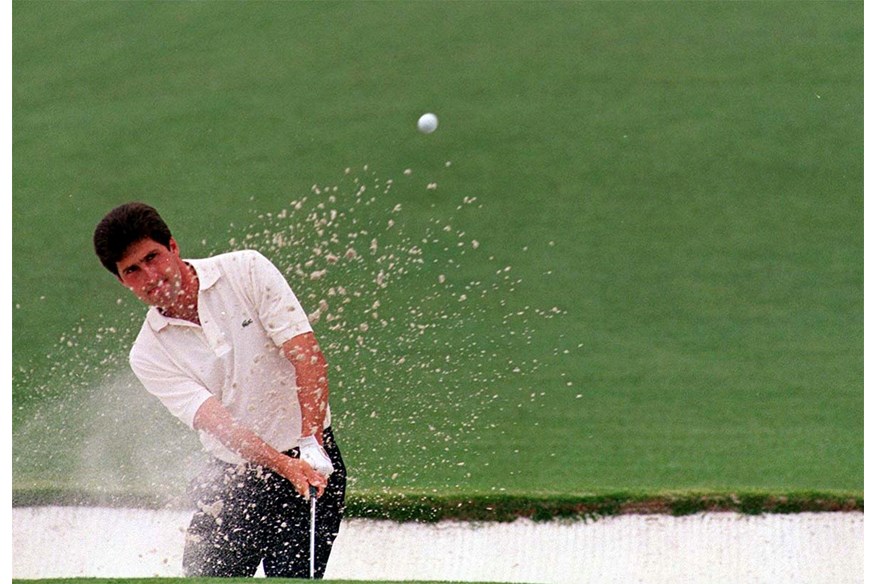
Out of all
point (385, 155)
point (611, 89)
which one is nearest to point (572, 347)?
point (385, 155)

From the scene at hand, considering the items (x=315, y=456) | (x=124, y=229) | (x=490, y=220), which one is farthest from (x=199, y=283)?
(x=490, y=220)

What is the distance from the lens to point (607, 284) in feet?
20.5

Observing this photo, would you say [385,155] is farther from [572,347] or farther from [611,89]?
[572,347]

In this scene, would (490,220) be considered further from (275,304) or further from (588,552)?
(275,304)

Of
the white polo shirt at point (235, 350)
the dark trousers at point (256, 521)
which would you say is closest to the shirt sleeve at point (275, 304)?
the white polo shirt at point (235, 350)

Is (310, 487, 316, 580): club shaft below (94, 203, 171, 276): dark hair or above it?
below

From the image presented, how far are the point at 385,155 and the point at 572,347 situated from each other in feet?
6.59

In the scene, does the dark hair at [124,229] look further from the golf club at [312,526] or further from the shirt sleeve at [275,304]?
the golf club at [312,526]

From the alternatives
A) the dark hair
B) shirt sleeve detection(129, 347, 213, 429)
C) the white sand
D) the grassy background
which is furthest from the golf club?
the grassy background

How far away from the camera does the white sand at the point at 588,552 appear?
13.7 ft

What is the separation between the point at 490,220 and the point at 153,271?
3915mm

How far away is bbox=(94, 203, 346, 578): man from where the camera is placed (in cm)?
299

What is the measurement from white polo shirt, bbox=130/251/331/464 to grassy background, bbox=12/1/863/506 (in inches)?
52.8

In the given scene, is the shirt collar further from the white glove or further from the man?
the white glove
